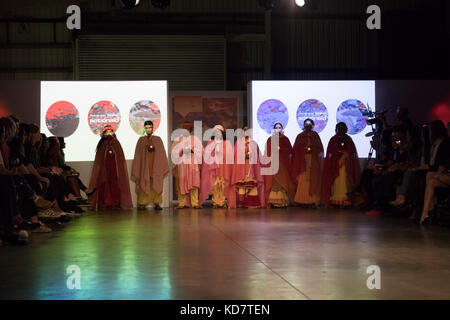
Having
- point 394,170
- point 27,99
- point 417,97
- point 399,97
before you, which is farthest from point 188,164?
point 417,97

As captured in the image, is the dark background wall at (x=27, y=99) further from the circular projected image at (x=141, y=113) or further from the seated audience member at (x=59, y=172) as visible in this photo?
the seated audience member at (x=59, y=172)

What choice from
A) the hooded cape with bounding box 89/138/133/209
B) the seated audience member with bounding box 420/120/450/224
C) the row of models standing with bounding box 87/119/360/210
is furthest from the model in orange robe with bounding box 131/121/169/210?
the seated audience member with bounding box 420/120/450/224

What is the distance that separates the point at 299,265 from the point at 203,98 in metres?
7.49

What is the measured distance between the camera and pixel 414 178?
7.48 meters

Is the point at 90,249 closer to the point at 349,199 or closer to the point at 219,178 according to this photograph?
the point at 219,178

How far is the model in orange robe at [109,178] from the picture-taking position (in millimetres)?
10086

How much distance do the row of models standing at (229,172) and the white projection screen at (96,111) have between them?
556 millimetres

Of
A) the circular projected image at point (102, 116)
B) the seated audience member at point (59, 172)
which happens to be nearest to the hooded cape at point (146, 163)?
the circular projected image at point (102, 116)

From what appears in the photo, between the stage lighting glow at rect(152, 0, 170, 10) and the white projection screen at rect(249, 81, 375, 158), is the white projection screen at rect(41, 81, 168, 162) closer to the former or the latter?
the white projection screen at rect(249, 81, 375, 158)

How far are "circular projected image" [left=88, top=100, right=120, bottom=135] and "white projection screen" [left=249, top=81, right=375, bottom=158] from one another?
2.39m

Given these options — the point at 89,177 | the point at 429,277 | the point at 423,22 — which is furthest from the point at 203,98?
the point at 429,277

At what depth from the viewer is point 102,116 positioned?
35.1 feet

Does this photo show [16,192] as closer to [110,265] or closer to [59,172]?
[110,265]

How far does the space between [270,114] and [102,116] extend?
2903mm
